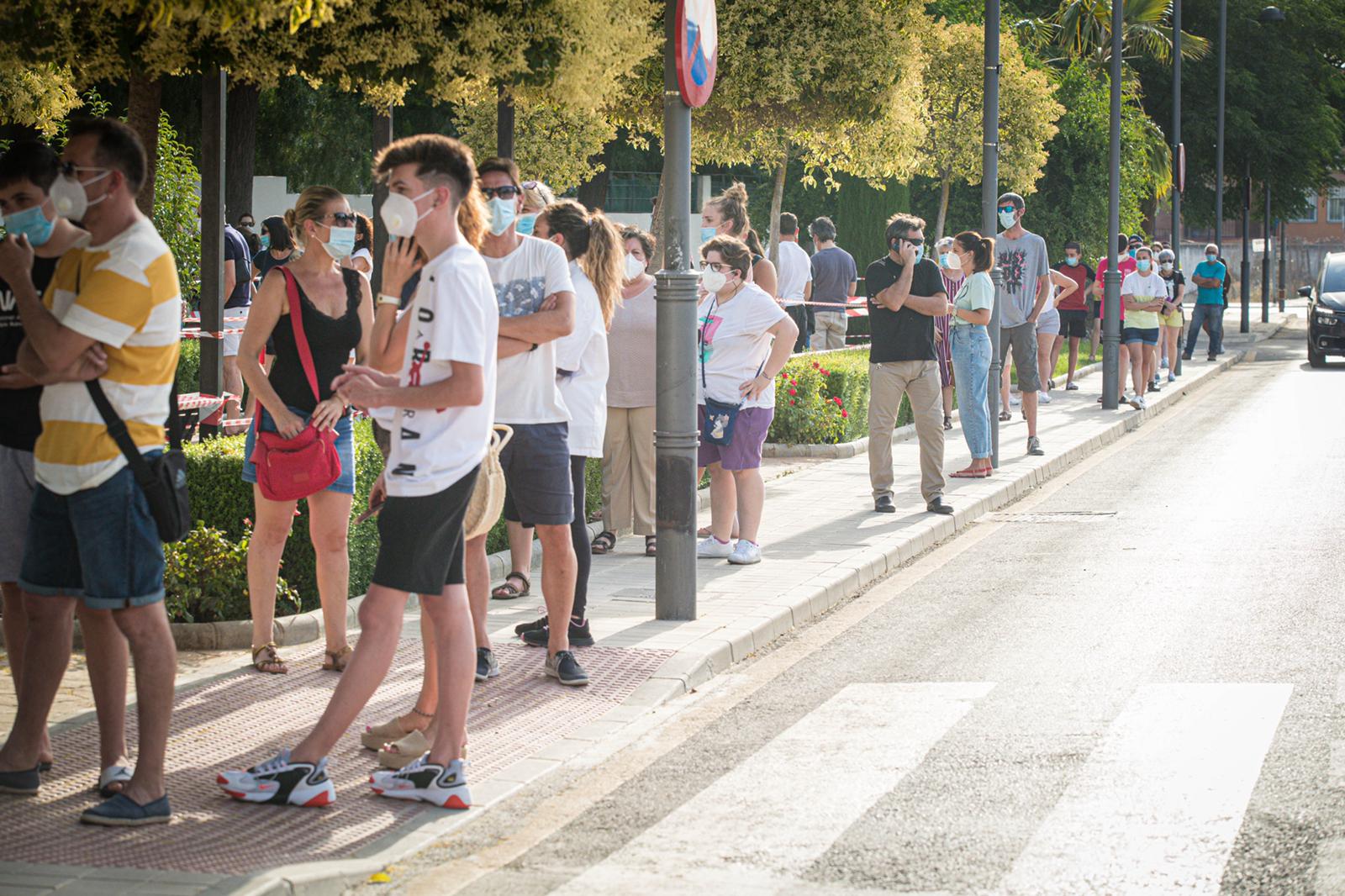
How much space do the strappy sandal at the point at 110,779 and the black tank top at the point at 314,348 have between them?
78.7 inches

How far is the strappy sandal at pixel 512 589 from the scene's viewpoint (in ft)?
30.4

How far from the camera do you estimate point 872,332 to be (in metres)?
12.7

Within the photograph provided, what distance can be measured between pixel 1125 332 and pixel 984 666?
582 inches

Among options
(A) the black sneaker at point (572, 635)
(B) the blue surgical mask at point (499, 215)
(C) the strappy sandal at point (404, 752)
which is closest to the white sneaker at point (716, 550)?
(A) the black sneaker at point (572, 635)

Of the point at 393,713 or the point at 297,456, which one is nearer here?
the point at 393,713

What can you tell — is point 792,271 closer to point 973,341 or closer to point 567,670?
point 973,341

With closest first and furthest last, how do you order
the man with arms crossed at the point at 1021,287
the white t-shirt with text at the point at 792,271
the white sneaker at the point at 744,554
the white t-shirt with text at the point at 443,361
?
the white t-shirt with text at the point at 443,361 < the white sneaker at the point at 744,554 < the man with arms crossed at the point at 1021,287 < the white t-shirt with text at the point at 792,271

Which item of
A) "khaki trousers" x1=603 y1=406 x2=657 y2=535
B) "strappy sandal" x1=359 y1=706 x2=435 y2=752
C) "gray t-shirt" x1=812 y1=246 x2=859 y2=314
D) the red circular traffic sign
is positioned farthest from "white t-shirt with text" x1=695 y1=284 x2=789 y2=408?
A: "gray t-shirt" x1=812 y1=246 x2=859 y2=314

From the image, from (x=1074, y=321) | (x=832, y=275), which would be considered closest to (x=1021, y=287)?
(x=832, y=275)

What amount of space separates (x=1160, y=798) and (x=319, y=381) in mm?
3571

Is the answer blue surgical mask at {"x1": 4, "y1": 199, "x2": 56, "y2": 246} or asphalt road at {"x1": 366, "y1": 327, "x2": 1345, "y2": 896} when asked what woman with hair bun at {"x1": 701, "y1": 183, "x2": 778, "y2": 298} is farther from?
blue surgical mask at {"x1": 4, "y1": 199, "x2": 56, "y2": 246}

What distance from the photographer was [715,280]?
10.2 meters

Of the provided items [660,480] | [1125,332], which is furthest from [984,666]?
[1125,332]

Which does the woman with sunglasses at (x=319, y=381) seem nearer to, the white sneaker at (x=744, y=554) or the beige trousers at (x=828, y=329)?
the white sneaker at (x=744, y=554)
